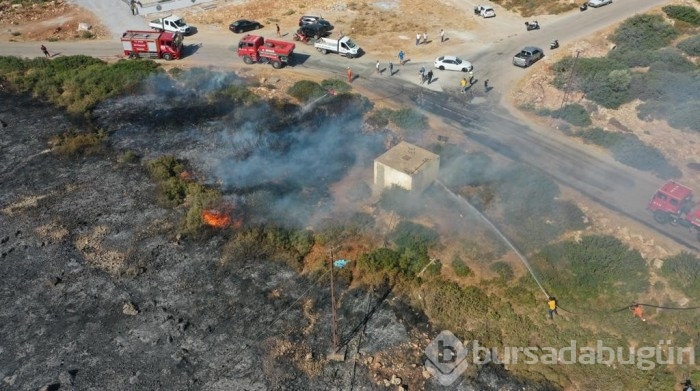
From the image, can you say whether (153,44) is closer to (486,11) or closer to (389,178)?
(389,178)

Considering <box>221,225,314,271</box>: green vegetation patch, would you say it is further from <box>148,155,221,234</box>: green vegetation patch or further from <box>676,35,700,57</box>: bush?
<box>676,35,700,57</box>: bush

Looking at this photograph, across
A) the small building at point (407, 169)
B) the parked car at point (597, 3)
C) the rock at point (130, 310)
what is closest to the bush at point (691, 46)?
the parked car at point (597, 3)

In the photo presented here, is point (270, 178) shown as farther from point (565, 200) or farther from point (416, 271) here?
point (565, 200)

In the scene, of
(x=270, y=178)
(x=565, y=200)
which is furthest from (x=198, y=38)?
(x=565, y=200)

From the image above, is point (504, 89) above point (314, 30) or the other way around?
the other way around

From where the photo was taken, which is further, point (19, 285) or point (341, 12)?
point (341, 12)

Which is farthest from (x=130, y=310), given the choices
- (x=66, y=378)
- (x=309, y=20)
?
(x=309, y=20)

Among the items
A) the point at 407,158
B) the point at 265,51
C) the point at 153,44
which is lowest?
the point at 407,158
